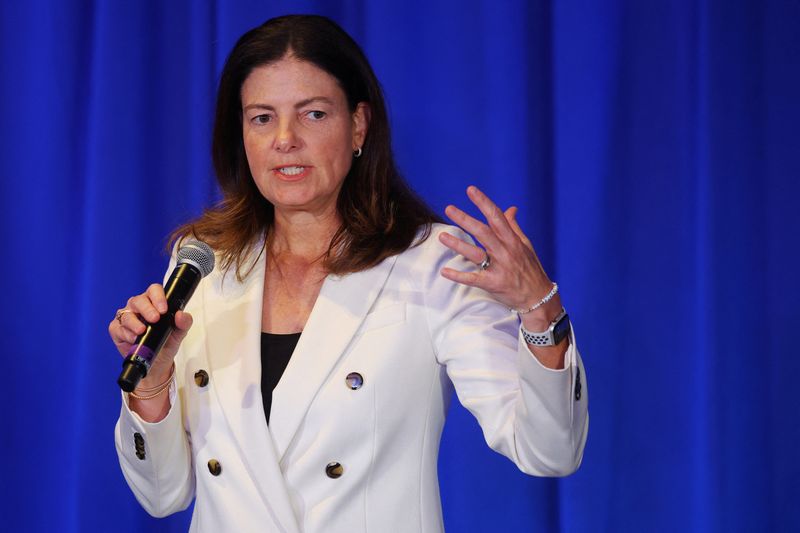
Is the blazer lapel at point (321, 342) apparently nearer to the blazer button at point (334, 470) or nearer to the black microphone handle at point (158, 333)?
the blazer button at point (334, 470)

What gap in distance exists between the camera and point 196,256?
165 cm

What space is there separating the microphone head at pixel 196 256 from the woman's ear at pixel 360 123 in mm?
519

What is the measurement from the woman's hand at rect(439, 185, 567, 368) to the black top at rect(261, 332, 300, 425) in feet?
1.42

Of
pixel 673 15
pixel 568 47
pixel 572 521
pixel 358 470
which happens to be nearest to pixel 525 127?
pixel 568 47

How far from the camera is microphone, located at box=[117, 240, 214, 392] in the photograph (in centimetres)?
140

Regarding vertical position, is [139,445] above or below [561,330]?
below

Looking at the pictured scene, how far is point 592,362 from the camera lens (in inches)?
106

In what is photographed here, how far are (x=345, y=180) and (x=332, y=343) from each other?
1.48ft

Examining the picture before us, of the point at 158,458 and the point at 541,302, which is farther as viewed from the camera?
the point at 158,458

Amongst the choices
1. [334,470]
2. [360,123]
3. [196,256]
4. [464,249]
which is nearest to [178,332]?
[196,256]

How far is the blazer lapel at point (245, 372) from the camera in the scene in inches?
68.4

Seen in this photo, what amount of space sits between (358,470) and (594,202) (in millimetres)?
1252

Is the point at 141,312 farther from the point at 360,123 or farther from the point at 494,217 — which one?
the point at 360,123

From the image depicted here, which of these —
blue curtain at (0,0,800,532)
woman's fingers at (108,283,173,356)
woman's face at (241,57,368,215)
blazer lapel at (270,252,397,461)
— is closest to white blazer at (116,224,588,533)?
blazer lapel at (270,252,397,461)
